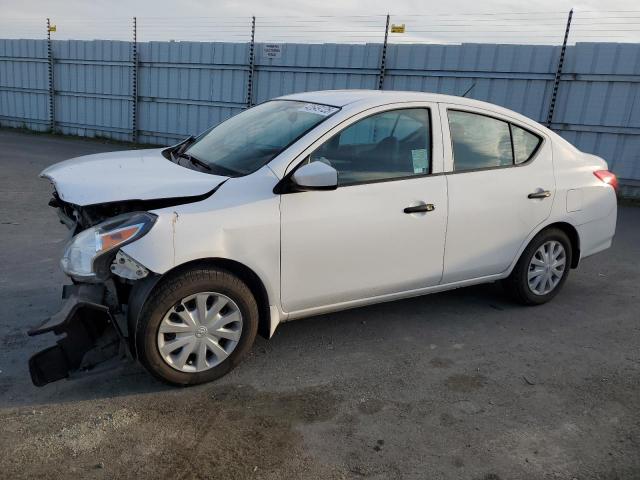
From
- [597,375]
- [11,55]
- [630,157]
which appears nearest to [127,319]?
[597,375]

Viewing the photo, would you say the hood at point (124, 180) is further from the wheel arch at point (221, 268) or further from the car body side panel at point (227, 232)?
the wheel arch at point (221, 268)

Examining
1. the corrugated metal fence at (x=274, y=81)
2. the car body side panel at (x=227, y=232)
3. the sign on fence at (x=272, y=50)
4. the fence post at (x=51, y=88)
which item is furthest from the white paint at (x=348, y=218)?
the fence post at (x=51, y=88)

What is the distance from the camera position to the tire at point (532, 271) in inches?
177

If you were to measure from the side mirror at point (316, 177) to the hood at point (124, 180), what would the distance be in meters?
0.48

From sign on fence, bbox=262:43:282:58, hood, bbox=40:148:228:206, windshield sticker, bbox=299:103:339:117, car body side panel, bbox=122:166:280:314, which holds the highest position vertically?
sign on fence, bbox=262:43:282:58

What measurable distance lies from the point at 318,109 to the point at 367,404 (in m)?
1.94

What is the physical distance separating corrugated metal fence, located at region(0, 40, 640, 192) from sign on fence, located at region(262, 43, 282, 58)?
0.10ft

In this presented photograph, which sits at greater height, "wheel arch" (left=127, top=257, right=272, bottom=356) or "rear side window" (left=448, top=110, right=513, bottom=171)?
"rear side window" (left=448, top=110, right=513, bottom=171)

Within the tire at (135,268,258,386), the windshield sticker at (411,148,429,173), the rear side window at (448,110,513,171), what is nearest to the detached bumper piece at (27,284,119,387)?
the tire at (135,268,258,386)

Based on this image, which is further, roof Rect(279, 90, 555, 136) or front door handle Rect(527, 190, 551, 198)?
front door handle Rect(527, 190, 551, 198)

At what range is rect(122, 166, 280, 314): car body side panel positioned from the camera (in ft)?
9.61

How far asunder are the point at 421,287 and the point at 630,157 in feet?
26.8

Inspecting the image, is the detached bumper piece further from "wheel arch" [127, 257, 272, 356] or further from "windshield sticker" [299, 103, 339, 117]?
"windshield sticker" [299, 103, 339, 117]

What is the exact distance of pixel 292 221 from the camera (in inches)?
129
